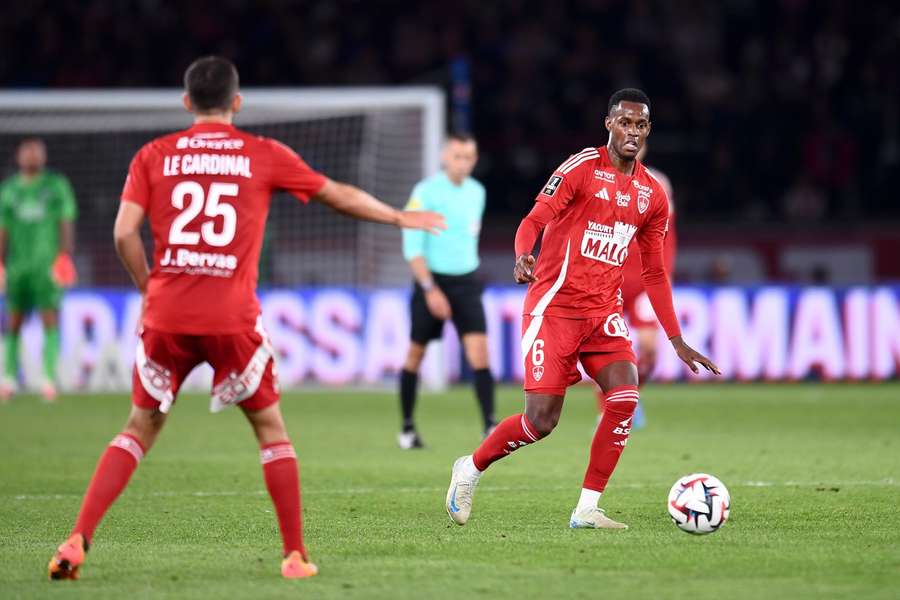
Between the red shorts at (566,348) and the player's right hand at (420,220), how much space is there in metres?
1.42

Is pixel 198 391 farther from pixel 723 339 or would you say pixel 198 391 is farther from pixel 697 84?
pixel 697 84

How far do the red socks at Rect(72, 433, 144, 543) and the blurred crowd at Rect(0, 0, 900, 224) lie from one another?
629 inches

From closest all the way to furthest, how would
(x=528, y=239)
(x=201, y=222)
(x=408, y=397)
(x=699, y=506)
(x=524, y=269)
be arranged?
(x=201, y=222) → (x=524, y=269) → (x=699, y=506) → (x=528, y=239) → (x=408, y=397)

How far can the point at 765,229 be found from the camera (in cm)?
2008

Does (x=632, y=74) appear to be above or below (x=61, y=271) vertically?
above

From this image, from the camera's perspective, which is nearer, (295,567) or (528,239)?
(295,567)

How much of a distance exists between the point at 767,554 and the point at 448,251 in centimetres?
578

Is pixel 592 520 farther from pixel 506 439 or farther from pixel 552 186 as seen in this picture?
pixel 552 186

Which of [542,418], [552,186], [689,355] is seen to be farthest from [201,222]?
[689,355]

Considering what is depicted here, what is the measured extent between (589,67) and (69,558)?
1925cm

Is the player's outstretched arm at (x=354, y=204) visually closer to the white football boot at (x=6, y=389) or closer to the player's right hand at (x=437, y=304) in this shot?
the player's right hand at (x=437, y=304)

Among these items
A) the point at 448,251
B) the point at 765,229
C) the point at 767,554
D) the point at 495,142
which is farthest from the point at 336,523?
the point at 495,142

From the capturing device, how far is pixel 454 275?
38.1ft

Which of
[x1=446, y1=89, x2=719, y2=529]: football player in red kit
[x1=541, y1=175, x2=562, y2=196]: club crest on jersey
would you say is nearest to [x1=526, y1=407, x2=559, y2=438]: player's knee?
[x1=446, y1=89, x2=719, y2=529]: football player in red kit
